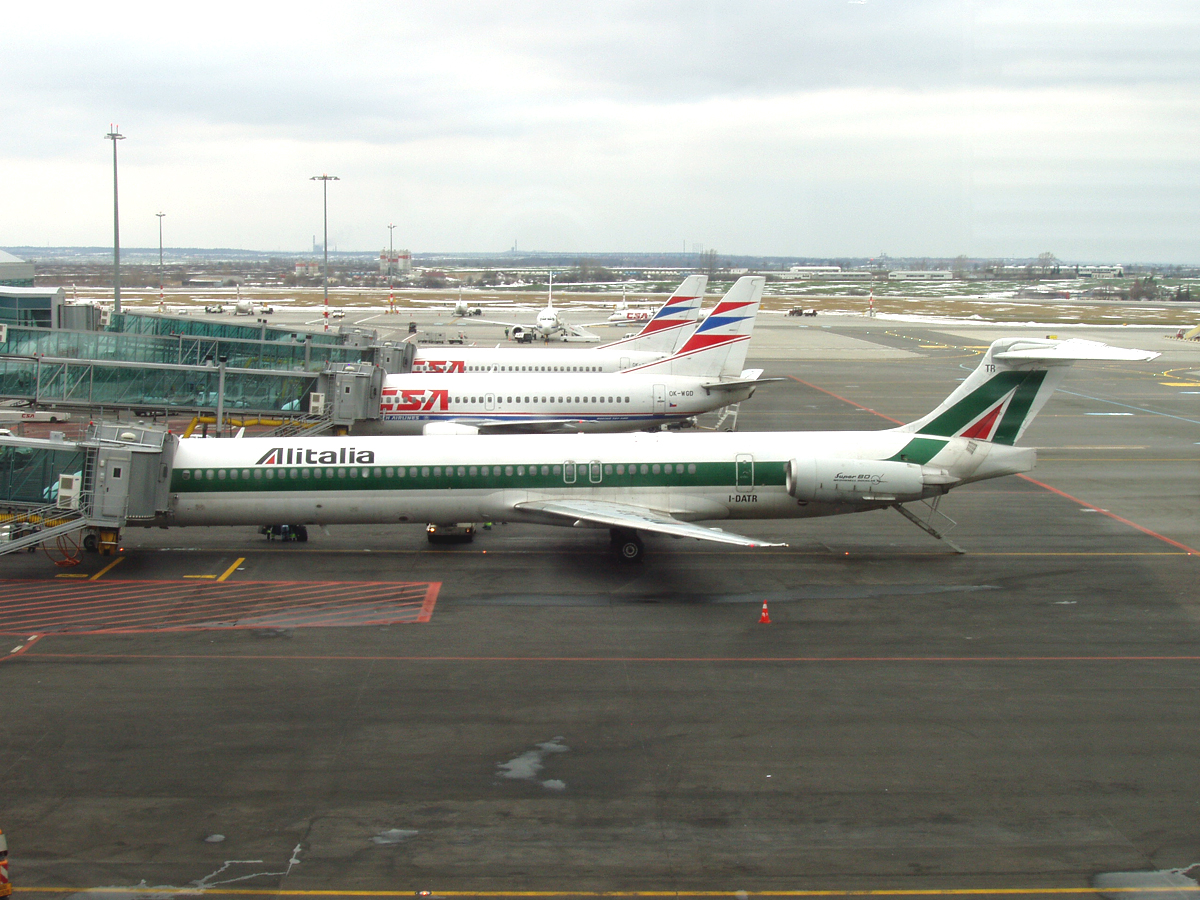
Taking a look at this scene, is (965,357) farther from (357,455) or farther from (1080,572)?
(357,455)

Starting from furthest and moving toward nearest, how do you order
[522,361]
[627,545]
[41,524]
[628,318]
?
[628,318], [522,361], [627,545], [41,524]

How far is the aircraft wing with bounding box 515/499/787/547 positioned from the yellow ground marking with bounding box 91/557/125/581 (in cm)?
1114

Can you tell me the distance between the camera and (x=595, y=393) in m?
44.4

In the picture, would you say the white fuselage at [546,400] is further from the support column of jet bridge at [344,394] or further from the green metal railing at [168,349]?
the green metal railing at [168,349]

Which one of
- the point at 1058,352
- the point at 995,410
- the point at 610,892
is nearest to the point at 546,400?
the point at 995,410

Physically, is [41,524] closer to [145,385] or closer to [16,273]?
[145,385]

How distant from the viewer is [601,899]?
12.9 m

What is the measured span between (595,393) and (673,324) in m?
16.1

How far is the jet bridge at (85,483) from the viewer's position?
2692cm

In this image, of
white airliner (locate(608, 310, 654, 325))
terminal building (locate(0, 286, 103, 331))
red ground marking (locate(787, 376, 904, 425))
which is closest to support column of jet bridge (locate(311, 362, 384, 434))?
terminal building (locate(0, 286, 103, 331))

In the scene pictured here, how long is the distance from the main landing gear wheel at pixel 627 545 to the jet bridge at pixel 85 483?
40.6 ft

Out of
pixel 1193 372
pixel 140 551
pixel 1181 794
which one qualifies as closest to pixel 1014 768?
pixel 1181 794

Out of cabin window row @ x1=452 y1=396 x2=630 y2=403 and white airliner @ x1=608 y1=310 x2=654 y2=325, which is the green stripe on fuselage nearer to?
cabin window row @ x1=452 y1=396 x2=630 y2=403

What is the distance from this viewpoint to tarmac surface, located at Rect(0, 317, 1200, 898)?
1385cm
